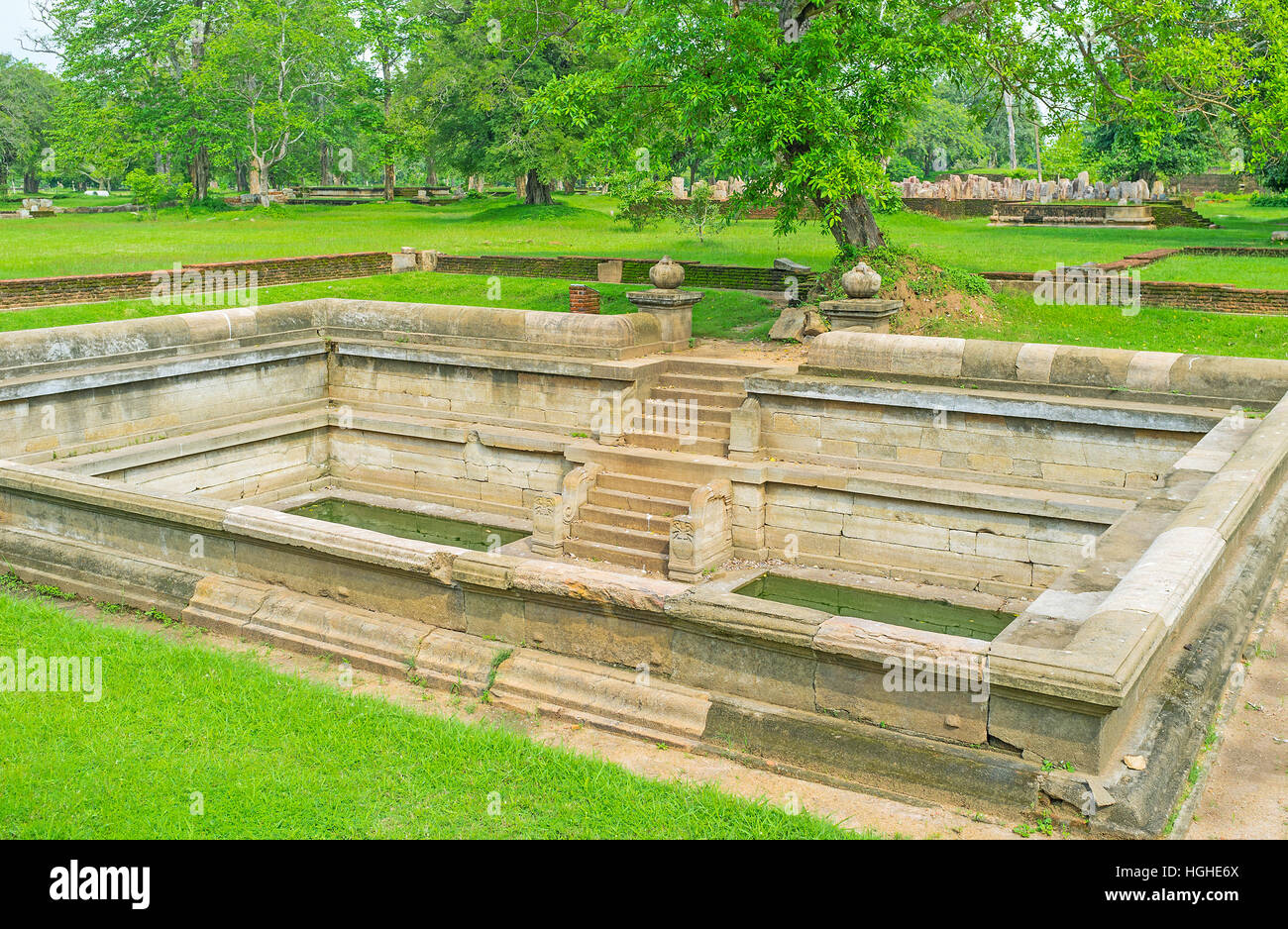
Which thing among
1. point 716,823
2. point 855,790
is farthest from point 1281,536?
point 716,823

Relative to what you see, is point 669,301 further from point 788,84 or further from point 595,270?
point 595,270

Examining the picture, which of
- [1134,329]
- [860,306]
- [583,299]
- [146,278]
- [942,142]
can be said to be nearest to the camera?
[860,306]

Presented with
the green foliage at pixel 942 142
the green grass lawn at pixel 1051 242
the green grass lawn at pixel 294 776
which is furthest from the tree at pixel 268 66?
the green foliage at pixel 942 142

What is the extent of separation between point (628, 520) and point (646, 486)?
1.67 feet

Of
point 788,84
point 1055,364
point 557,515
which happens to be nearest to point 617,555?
point 557,515

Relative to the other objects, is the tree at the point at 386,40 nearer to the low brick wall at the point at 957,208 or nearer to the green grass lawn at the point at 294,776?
the low brick wall at the point at 957,208

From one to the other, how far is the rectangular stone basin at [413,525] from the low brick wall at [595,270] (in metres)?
7.12

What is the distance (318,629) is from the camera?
8516mm

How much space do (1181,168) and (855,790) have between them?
169ft

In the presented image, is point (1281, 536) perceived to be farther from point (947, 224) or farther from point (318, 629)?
point (947, 224)

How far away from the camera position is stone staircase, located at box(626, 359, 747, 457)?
15.0 m

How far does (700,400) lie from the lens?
50.4 ft

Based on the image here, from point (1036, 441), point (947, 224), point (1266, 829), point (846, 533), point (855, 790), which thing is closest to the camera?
point (1266, 829)

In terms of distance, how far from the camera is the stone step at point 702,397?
598 inches
